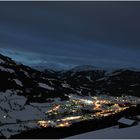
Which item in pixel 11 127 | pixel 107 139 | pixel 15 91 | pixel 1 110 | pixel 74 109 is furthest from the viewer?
pixel 15 91

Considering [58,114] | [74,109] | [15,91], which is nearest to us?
[58,114]

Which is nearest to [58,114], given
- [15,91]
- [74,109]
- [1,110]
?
[74,109]

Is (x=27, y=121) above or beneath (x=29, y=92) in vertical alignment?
beneath

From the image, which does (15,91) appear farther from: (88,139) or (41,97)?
(88,139)

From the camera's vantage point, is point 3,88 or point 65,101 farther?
point 65,101

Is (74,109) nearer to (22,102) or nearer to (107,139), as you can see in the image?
(22,102)

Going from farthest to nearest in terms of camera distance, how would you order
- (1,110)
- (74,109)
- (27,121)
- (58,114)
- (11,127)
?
(74,109) < (58,114) < (1,110) < (27,121) < (11,127)

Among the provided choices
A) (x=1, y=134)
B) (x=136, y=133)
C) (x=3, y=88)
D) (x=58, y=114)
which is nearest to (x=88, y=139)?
(x=136, y=133)

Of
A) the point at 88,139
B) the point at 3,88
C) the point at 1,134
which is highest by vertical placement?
the point at 3,88

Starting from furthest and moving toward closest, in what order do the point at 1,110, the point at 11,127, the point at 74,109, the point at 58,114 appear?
the point at 74,109 < the point at 58,114 < the point at 1,110 < the point at 11,127
